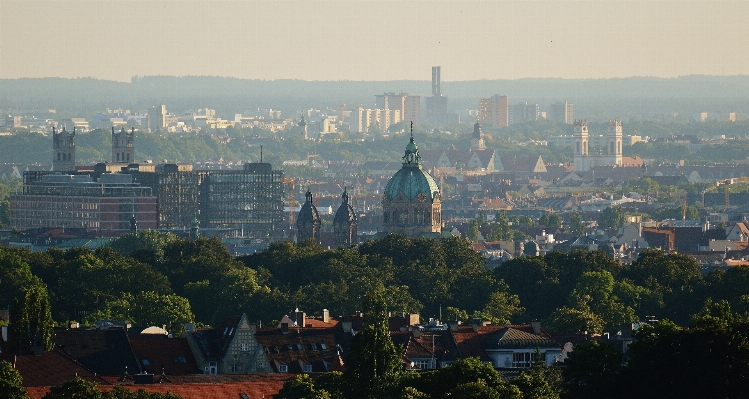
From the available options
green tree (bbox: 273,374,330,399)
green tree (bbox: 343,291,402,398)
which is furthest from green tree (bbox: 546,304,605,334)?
green tree (bbox: 343,291,402,398)

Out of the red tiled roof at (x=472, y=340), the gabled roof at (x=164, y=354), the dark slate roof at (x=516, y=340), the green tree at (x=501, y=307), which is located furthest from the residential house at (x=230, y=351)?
the green tree at (x=501, y=307)

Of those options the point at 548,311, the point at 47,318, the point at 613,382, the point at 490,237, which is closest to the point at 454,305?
the point at 548,311

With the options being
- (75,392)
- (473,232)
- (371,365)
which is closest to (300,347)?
(371,365)

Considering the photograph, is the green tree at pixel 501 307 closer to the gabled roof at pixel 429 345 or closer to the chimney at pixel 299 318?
the chimney at pixel 299 318

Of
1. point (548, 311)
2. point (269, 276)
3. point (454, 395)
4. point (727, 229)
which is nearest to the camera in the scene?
point (454, 395)

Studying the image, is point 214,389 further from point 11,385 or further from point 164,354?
point 164,354

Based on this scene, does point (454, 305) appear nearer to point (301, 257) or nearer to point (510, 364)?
point (301, 257)
